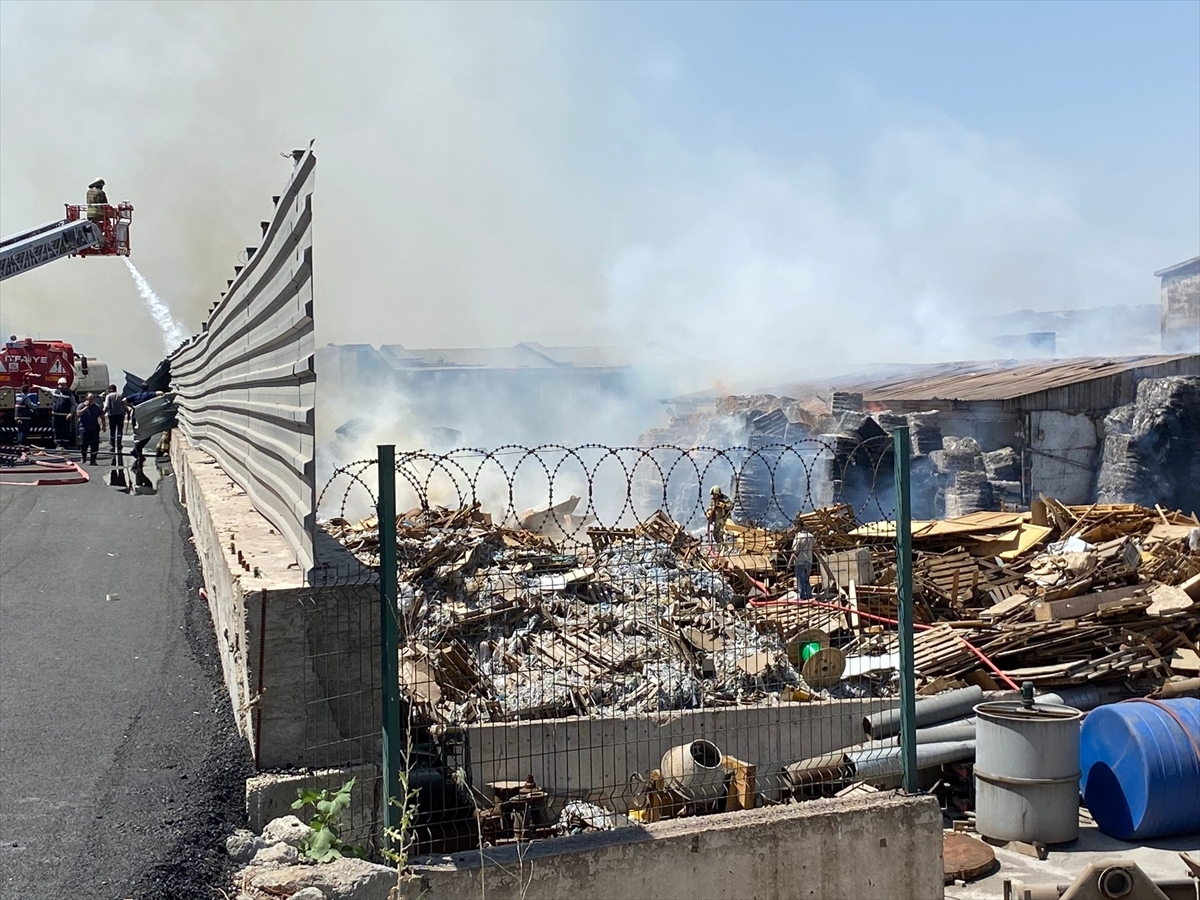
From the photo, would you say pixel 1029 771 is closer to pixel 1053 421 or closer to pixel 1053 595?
pixel 1053 595

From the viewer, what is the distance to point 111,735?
4891mm

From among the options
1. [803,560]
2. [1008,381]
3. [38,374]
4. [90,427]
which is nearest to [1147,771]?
[803,560]

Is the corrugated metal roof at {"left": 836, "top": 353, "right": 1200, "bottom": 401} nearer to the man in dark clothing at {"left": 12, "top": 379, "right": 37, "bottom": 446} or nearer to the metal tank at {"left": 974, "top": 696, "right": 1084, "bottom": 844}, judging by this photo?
the metal tank at {"left": 974, "top": 696, "right": 1084, "bottom": 844}

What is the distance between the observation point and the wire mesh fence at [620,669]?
5.98m

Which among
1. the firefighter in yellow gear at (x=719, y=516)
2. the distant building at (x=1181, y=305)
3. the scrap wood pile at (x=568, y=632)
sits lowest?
the scrap wood pile at (x=568, y=632)

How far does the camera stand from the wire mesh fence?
19.6 feet

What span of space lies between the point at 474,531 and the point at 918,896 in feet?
25.7

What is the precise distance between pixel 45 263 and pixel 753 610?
19559mm

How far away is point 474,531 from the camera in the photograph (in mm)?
12820

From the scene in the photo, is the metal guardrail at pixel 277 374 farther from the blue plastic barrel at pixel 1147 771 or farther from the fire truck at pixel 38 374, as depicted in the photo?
the fire truck at pixel 38 374

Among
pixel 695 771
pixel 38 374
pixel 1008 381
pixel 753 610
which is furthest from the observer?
pixel 1008 381

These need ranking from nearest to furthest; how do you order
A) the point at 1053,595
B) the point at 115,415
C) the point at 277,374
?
the point at 277,374 < the point at 1053,595 < the point at 115,415

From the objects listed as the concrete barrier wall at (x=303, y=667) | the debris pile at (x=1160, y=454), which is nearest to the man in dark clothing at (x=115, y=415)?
the concrete barrier wall at (x=303, y=667)

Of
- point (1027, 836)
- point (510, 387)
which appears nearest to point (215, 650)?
point (1027, 836)
